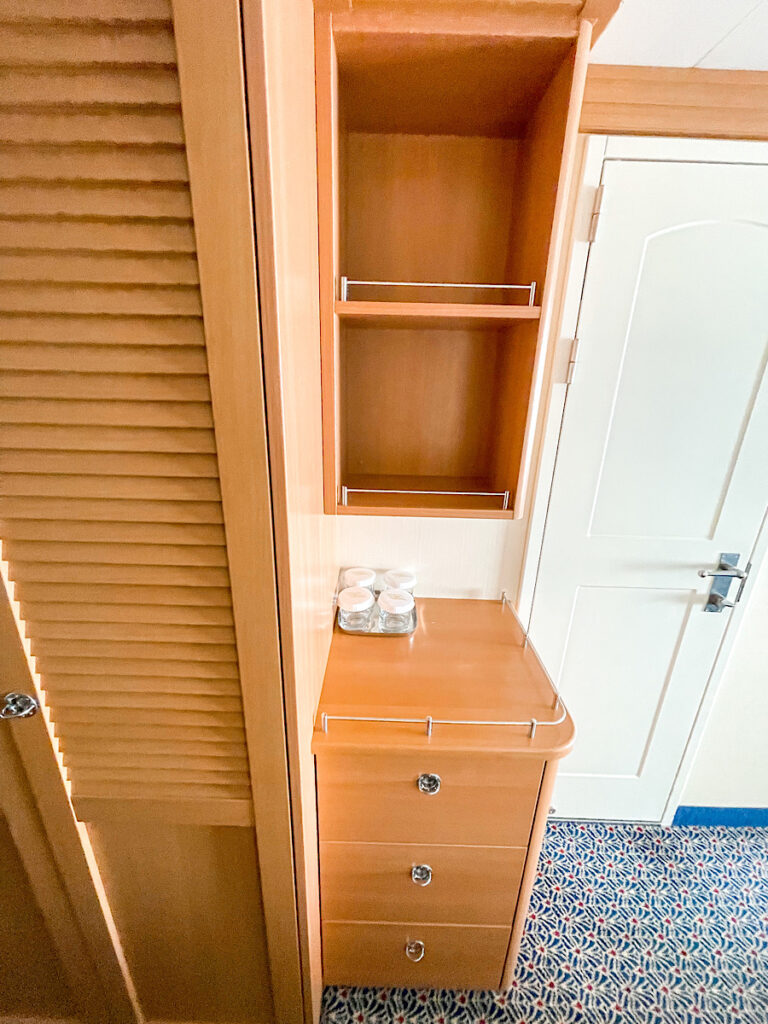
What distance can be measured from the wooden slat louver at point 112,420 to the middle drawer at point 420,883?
0.37m

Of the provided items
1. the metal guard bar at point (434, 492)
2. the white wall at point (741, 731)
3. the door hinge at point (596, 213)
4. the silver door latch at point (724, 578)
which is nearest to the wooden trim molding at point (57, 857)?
the metal guard bar at point (434, 492)

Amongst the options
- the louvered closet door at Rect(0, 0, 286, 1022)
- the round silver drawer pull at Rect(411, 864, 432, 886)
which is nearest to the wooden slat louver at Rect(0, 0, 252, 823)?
the louvered closet door at Rect(0, 0, 286, 1022)

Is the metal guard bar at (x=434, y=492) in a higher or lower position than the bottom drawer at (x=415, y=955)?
higher

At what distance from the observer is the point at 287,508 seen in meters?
0.60

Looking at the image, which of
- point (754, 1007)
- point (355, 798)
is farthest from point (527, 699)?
point (754, 1007)

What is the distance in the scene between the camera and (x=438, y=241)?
107 centimetres

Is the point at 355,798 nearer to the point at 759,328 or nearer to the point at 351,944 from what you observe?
the point at 351,944

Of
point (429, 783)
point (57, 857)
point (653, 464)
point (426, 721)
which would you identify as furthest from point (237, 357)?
point (653, 464)

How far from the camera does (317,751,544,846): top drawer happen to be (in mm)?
894

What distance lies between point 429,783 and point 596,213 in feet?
4.33

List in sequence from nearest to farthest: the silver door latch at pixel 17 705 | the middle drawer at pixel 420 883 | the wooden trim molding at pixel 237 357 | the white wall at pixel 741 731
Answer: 1. the wooden trim molding at pixel 237 357
2. the silver door latch at pixel 17 705
3. the middle drawer at pixel 420 883
4. the white wall at pixel 741 731

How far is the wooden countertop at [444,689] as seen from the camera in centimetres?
87

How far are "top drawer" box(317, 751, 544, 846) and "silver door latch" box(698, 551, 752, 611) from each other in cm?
86

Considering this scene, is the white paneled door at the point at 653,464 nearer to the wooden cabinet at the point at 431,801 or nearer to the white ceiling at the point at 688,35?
the white ceiling at the point at 688,35
